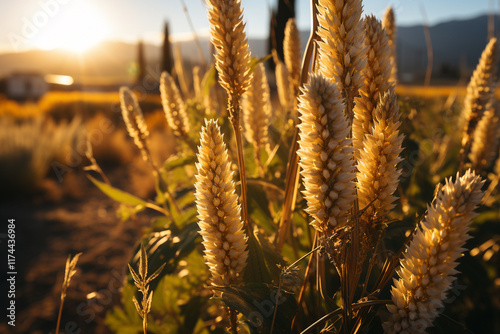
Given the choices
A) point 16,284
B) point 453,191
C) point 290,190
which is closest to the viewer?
point 453,191

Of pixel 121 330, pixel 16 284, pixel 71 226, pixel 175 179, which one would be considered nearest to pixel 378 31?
pixel 175 179

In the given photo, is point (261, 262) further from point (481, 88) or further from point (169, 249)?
point (481, 88)

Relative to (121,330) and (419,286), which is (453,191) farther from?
(121,330)

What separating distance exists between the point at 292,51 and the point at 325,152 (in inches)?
27.5

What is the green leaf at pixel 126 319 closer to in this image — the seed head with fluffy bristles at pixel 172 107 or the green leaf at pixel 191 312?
the green leaf at pixel 191 312

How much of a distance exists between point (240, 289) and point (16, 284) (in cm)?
347

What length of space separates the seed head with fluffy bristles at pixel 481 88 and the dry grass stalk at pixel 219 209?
746 mm

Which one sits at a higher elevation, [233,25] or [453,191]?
[233,25]

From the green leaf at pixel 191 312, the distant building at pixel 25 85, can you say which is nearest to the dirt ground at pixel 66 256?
the green leaf at pixel 191 312

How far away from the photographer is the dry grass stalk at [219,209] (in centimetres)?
60

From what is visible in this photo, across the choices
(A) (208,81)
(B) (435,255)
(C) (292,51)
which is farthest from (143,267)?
(A) (208,81)

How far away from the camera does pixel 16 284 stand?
131 inches

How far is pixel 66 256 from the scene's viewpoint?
3918 mm

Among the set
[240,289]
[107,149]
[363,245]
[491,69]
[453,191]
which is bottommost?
[107,149]
